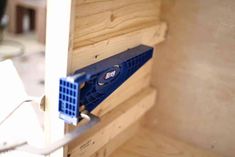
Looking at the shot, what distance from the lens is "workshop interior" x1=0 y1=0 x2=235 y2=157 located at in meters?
0.68

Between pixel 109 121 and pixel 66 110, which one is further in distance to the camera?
pixel 109 121

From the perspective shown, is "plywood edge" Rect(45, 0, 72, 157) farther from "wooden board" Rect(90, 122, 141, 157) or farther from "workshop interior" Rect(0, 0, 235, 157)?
"wooden board" Rect(90, 122, 141, 157)

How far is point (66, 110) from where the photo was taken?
26.5 inches

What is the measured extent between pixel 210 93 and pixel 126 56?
1.34ft

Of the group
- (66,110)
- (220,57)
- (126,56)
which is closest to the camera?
(66,110)

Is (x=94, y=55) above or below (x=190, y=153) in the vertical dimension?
above

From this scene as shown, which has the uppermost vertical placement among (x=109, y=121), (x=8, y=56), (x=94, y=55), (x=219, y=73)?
(x=94, y=55)

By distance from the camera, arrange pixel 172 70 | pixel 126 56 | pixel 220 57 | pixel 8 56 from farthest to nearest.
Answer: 1. pixel 8 56
2. pixel 172 70
3. pixel 220 57
4. pixel 126 56

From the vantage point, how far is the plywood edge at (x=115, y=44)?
0.71m

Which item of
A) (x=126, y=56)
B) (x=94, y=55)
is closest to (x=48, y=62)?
(x=94, y=55)

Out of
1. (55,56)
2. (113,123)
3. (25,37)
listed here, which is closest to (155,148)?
(113,123)

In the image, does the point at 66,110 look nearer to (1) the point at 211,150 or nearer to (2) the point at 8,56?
(1) the point at 211,150

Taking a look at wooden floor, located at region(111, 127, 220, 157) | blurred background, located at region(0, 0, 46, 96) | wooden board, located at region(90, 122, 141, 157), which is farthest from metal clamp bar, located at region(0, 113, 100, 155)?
blurred background, located at region(0, 0, 46, 96)

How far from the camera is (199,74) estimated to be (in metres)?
1.07
